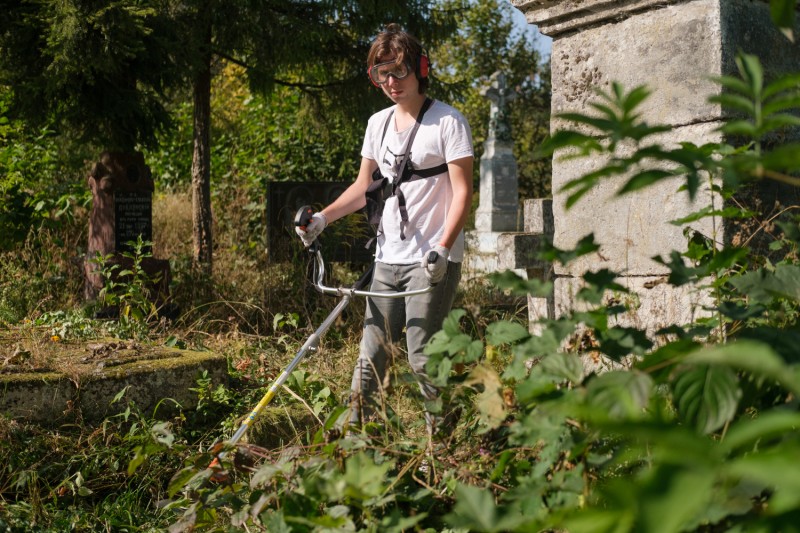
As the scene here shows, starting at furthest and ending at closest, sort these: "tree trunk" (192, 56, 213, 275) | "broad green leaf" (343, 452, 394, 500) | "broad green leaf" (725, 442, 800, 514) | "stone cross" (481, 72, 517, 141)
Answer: "stone cross" (481, 72, 517, 141)
"tree trunk" (192, 56, 213, 275)
"broad green leaf" (343, 452, 394, 500)
"broad green leaf" (725, 442, 800, 514)

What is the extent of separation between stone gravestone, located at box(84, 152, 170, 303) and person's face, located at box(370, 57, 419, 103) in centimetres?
385

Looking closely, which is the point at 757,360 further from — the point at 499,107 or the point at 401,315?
the point at 499,107

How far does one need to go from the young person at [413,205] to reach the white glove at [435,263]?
0.30ft

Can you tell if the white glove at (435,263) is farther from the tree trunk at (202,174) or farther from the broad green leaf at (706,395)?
the tree trunk at (202,174)

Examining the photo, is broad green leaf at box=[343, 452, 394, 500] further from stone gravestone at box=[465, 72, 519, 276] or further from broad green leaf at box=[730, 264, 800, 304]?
stone gravestone at box=[465, 72, 519, 276]

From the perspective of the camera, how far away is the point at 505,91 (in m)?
15.7

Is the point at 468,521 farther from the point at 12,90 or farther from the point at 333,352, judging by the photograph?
the point at 12,90

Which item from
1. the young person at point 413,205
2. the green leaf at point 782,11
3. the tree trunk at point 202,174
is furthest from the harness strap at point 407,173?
A: the tree trunk at point 202,174

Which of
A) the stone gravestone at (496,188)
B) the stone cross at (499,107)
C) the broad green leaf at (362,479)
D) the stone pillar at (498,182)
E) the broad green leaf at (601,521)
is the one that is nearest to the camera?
the broad green leaf at (601,521)

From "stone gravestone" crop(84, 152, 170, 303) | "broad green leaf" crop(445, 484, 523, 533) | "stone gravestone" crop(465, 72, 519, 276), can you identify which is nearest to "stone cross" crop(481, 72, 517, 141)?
"stone gravestone" crop(465, 72, 519, 276)

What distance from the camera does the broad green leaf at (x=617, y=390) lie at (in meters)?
1.19

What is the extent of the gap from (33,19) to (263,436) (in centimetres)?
382

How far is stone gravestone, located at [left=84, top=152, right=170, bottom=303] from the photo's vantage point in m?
6.84

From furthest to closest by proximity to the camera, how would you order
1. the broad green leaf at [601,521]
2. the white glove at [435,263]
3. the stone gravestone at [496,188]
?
1. the stone gravestone at [496,188]
2. the white glove at [435,263]
3. the broad green leaf at [601,521]
